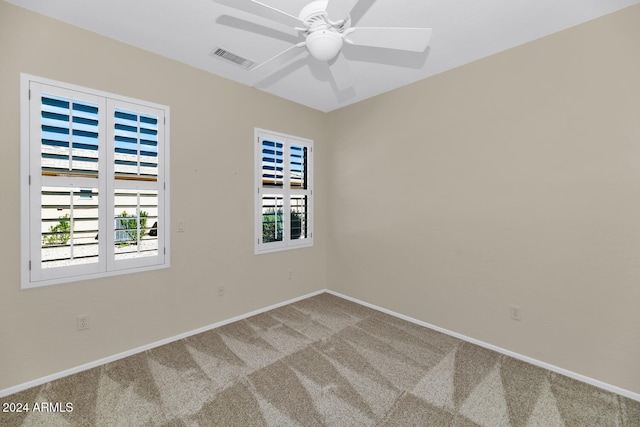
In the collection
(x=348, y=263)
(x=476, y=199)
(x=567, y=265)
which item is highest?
(x=476, y=199)

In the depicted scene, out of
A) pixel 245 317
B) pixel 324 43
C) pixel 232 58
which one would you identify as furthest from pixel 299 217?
pixel 324 43

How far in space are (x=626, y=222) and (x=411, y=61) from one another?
2172mm

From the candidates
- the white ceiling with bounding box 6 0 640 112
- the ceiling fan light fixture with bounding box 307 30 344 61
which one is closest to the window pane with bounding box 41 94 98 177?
the white ceiling with bounding box 6 0 640 112

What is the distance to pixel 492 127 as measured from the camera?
8.63ft

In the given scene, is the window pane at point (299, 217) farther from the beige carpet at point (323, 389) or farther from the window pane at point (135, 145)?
the window pane at point (135, 145)

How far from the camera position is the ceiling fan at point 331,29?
144 centimetres

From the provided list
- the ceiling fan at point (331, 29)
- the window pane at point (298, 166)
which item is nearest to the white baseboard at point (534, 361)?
the window pane at point (298, 166)

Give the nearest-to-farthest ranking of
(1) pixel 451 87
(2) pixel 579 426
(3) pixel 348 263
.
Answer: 1. (2) pixel 579 426
2. (1) pixel 451 87
3. (3) pixel 348 263

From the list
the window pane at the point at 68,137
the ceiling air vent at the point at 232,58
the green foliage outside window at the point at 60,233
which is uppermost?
the ceiling air vent at the point at 232,58

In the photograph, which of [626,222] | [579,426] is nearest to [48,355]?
[579,426]

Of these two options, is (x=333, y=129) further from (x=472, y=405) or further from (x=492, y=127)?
(x=472, y=405)

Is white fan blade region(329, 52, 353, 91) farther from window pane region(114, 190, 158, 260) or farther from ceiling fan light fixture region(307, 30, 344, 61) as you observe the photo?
window pane region(114, 190, 158, 260)

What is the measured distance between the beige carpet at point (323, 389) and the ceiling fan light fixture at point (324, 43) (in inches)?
92.1

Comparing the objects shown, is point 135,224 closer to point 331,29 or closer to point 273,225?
point 273,225
